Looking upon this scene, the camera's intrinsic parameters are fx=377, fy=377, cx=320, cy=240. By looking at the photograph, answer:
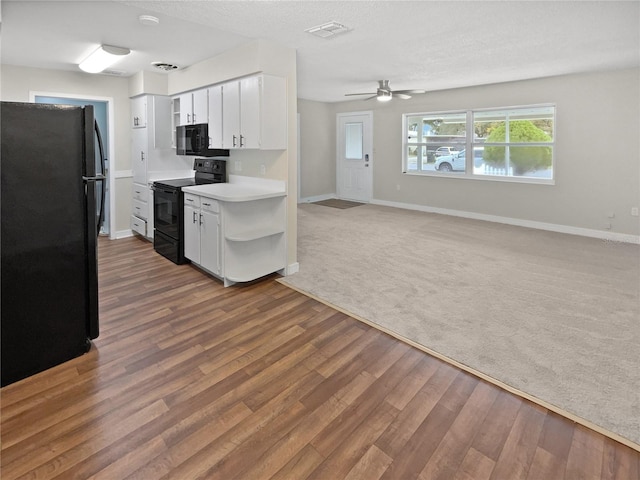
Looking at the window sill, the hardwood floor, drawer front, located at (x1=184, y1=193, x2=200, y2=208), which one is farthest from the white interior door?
the hardwood floor

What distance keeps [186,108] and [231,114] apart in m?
1.23

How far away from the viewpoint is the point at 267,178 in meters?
4.13

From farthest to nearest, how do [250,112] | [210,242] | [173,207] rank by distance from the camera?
1. [173,207]
2. [210,242]
3. [250,112]

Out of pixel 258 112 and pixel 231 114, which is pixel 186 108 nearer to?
pixel 231 114

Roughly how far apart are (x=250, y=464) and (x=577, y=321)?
9.12 feet

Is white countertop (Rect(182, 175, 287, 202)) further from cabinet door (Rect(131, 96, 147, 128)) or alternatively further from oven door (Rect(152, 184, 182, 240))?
cabinet door (Rect(131, 96, 147, 128))

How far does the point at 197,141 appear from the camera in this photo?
4.60 m

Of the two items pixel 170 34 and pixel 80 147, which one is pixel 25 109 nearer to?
pixel 80 147

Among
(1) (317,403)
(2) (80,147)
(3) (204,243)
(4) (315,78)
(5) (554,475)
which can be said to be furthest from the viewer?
(4) (315,78)

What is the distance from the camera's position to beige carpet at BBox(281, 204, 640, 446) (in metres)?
2.30

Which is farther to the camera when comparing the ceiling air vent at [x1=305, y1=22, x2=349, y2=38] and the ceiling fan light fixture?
the ceiling fan light fixture

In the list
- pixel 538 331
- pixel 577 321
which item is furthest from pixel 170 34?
pixel 577 321

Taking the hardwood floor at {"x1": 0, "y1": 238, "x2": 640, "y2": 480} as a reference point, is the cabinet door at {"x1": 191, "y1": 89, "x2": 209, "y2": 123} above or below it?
above

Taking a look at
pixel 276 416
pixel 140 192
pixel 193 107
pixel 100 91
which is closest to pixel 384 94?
pixel 193 107
